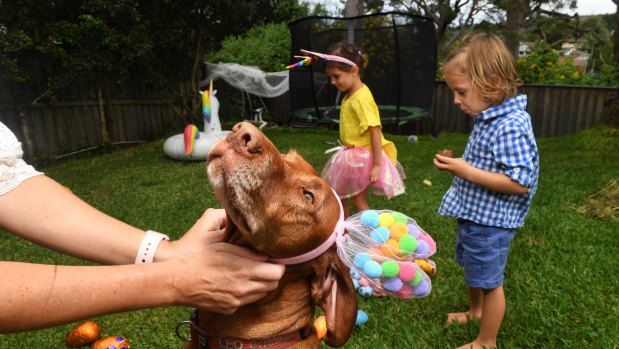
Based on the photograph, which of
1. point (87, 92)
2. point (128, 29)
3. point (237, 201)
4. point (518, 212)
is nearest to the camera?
point (237, 201)

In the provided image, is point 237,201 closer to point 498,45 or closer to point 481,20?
point 498,45

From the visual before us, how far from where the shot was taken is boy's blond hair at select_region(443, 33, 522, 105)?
2.59m

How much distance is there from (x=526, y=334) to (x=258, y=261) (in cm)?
227

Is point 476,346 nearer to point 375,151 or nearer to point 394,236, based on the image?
point 394,236

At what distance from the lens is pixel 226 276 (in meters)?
1.38

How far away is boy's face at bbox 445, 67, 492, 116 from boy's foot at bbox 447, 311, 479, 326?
138 cm

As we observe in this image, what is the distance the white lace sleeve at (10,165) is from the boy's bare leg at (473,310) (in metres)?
2.64

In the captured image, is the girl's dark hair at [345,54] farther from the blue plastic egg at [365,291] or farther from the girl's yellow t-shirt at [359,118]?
the blue plastic egg at [365,291]

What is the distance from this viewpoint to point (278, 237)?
1380mm

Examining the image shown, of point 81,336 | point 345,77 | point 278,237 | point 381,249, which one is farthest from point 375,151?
point 278,237

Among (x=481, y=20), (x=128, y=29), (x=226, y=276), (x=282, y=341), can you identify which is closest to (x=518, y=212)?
(x=282, y=341)

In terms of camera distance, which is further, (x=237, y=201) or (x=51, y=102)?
(x=51, y=102)

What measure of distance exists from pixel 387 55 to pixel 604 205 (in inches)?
279

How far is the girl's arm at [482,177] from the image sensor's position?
250 centimetres
